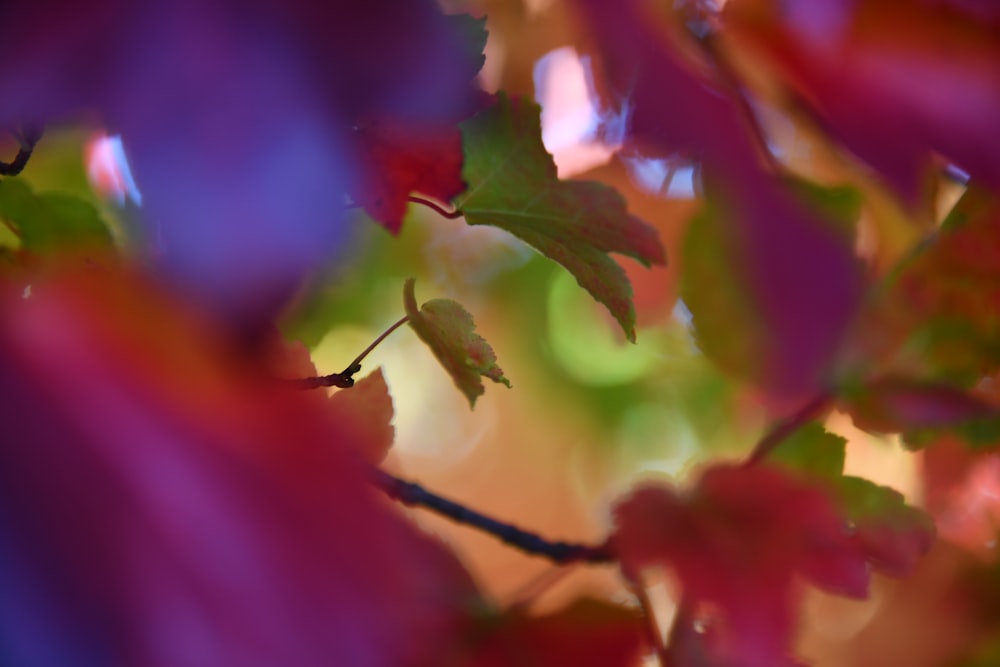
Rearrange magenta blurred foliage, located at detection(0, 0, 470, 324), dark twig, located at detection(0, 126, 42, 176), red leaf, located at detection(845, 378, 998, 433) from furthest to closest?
red leaf, located at detection(845, 378, 998, 433) < dark twig, located at detection(0, 126, 42, 176) < magenta blurred foliage, located at detection(0, 0, 470, 324)

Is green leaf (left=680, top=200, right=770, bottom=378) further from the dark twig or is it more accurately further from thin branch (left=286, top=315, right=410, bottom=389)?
the dark twig

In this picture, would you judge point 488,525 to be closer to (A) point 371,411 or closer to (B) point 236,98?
(A) point 371,411

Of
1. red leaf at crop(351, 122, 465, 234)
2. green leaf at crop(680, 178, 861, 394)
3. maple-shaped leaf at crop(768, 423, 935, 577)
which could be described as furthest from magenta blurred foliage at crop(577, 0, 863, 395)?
maple-shaped leaf at crop(768, 423, 935, 577)

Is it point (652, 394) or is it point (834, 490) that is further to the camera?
point (652, 394)

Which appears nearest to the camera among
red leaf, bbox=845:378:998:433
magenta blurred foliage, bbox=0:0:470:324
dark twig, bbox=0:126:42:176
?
magenta blurred foliage, bbox=0:0:470:324

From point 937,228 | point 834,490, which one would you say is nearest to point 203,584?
point 834,490

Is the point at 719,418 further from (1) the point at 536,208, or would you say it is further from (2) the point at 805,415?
(1) the point at 536,208

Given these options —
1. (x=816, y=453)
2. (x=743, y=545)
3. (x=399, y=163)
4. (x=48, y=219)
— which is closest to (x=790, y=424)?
(x=816, y=453)
